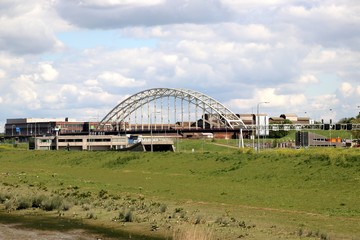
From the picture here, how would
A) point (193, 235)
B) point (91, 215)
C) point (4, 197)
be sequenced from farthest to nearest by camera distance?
point (4, 197) < point (91, 215) < point (193, 235)

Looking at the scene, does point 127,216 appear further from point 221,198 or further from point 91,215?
point 221,198

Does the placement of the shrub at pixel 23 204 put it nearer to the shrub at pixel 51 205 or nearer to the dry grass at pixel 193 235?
the shrub at pixel 51 205

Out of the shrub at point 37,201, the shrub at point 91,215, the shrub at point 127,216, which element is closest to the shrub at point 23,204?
the shrub at point 37,201

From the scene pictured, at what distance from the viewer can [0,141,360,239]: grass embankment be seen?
3164 centimetres

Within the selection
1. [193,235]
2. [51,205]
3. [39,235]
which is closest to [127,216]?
[39,235]

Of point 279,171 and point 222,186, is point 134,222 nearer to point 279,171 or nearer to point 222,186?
point 222,186

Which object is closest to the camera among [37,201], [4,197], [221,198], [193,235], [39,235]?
[193,235]

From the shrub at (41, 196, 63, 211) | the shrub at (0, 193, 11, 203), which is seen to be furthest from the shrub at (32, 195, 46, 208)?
the shrub at (0, 193, 11, 203)

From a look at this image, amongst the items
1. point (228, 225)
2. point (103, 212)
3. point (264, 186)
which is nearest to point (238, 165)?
point (264, 186)

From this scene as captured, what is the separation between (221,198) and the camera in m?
47.7

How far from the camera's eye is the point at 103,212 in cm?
3806

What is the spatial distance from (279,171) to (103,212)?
2999 centimetres

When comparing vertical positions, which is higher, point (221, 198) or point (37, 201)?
point (37, 201)

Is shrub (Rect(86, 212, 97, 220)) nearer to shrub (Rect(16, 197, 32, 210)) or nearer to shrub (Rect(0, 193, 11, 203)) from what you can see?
shrub (Rect(16, 197, 32, 210))
